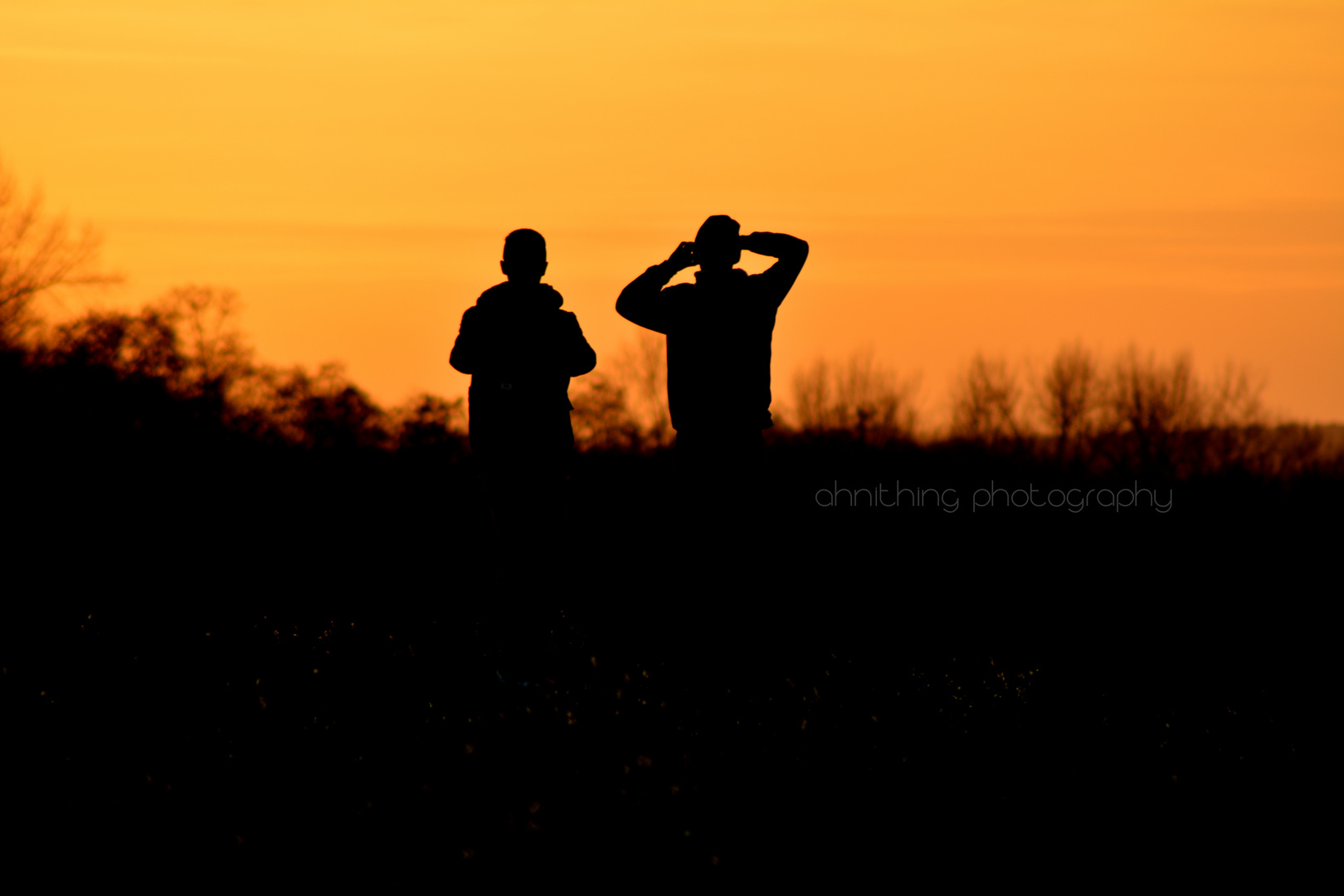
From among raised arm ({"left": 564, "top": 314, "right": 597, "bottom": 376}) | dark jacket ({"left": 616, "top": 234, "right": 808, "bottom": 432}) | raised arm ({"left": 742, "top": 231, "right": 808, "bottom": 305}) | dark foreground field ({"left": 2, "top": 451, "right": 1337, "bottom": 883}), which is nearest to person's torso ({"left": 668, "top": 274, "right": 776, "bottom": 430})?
dark jacket ({"left": 616, "top": 234, "right": 808, "bottom": 432})

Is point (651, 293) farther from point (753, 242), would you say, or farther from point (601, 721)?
point (601, 721)

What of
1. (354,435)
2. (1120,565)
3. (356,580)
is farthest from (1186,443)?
(356,580)

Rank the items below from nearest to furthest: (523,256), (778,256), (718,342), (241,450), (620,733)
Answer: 1. (620,733)
2. (523,256)
3. (718,342)
4. (778,256)
5. (241,450)

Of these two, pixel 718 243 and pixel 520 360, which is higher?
pixel 718 243

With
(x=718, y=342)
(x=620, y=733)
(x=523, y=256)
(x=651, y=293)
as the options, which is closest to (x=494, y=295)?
(x=523, y=256)

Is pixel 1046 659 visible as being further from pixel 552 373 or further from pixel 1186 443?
pixel 1186 443

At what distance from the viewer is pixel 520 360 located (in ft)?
30.0

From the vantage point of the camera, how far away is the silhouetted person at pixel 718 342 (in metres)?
9.40

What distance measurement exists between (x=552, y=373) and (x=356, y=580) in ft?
24.2

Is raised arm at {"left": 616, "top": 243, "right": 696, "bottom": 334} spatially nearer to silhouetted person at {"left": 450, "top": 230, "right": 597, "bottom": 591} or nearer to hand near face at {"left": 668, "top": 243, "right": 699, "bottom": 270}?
hand near face at {"left": 668, "top": 243, "right": 699, "bottom": 270}

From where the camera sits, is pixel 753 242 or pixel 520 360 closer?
pixel 520 360

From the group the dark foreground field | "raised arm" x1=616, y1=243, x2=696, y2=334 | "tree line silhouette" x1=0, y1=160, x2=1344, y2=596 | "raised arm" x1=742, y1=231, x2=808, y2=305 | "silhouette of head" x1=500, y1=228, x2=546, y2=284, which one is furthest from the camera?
"tree line silhouette" x1=0, y1=160, x2=1344, y2=596

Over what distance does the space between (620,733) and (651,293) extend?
9.45ft

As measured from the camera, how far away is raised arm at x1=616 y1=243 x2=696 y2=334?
369 inches
